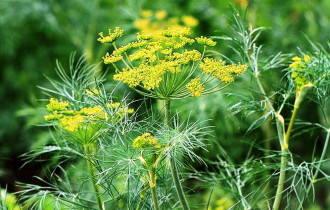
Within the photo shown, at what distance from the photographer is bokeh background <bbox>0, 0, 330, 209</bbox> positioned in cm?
345

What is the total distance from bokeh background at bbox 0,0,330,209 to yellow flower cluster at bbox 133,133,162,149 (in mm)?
1856

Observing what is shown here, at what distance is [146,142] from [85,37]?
2.59 metres

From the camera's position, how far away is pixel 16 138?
4098mm

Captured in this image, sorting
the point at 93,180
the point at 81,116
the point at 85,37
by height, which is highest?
the point at 85,37

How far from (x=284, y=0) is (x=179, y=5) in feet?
2.39

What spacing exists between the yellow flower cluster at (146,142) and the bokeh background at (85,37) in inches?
73.1

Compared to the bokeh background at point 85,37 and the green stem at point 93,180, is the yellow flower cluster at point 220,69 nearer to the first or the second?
the green stem at point 93,180

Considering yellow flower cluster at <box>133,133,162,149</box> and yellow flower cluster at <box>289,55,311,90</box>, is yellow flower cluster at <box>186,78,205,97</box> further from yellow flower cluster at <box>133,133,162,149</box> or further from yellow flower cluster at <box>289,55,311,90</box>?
yellow flower cluster at <box>289,55,311,90</box>

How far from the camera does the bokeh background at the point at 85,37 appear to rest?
11.3 feet

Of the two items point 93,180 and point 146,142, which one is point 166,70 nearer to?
point 146,142

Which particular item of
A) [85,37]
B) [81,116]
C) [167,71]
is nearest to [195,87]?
[167,71]

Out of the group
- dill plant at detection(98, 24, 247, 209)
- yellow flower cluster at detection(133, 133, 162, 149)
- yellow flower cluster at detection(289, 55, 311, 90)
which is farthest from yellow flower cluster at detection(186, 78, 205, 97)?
yellow flower cluster at detection(289, 55, 311, 90)

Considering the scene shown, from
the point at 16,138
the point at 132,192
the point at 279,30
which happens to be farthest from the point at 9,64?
the point at 132,192

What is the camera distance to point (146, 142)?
112 centimetres
